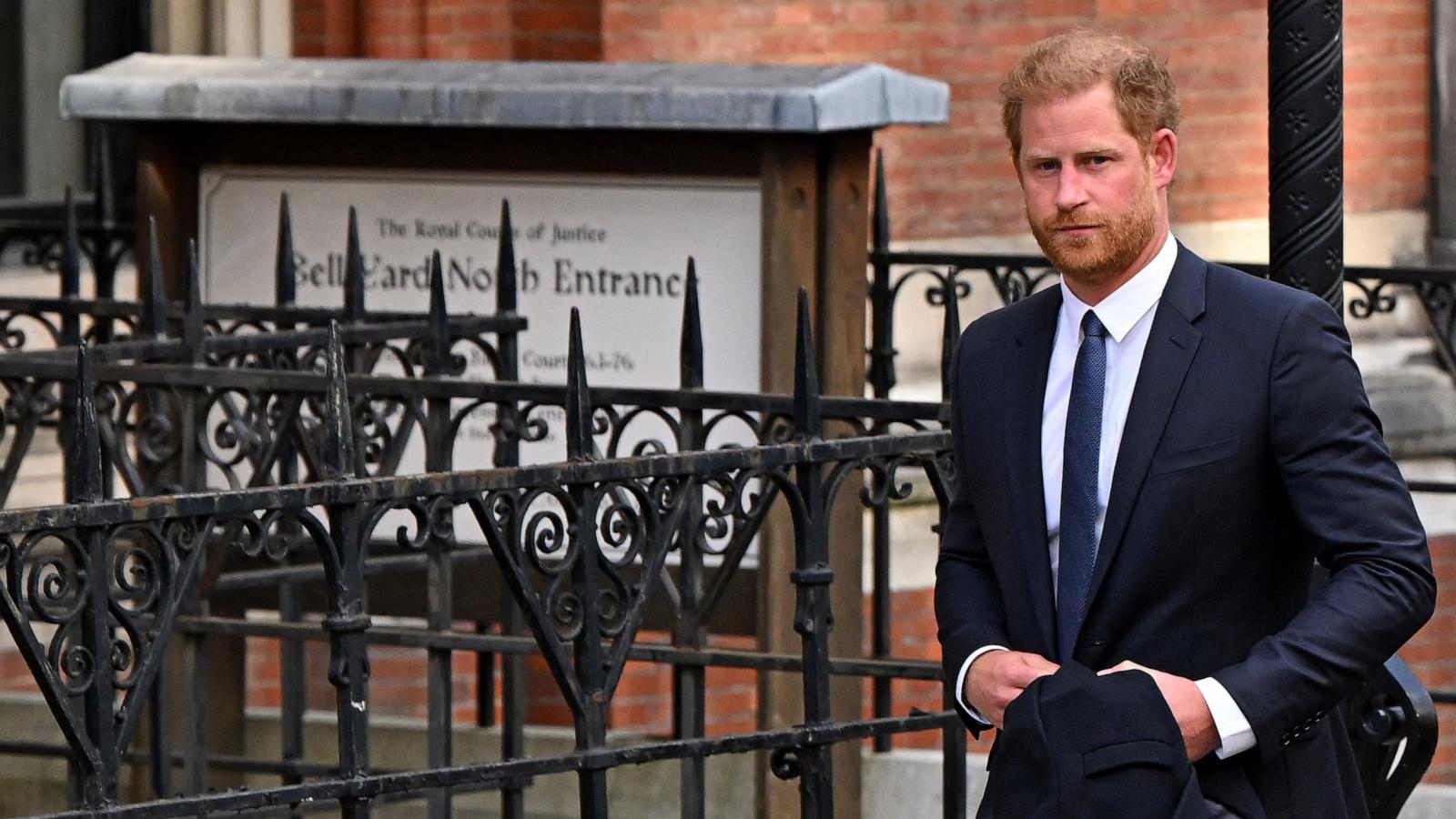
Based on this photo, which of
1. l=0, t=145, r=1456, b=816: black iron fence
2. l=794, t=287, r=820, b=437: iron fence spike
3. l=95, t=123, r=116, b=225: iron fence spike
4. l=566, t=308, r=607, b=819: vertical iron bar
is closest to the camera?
l=0, t=145, r=1456, b=816: black iron fence

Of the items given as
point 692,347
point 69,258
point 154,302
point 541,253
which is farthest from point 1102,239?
point 69,258

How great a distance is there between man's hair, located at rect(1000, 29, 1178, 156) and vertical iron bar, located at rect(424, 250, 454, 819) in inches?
103

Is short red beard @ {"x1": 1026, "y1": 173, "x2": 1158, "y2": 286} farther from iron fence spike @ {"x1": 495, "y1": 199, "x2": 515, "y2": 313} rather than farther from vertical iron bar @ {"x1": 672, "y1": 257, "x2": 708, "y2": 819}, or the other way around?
iron fence spike @ {"x1": 495, "y1": 199, "x2": 515, "y2": 313}

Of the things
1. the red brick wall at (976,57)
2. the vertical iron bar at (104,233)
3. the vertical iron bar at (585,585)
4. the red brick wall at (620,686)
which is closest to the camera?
the vertical iron bar at (585,585)

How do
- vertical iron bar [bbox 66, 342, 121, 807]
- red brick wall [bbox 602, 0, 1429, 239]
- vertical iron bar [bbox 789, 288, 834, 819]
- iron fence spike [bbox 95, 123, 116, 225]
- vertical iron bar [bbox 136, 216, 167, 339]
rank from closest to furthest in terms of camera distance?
vertical iron bar [bbox 66, 342, 121, 807], vertical iron bar [bbox 789, 288, 834, 819], vertical iron bar [bbox 136, 216, 167, 339], iron fence spike [bbox 95, 123, 116, 225], red brick wall [bbox 602, 0, 1429, 239]

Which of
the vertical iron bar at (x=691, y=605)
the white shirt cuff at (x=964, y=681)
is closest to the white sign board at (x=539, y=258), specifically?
the vertical iron bar at (x=691, y=605)

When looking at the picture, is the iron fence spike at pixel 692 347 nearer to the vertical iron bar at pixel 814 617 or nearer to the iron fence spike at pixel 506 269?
the iron fence spike at pixel 506 269

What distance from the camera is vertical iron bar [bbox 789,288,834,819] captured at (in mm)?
4258

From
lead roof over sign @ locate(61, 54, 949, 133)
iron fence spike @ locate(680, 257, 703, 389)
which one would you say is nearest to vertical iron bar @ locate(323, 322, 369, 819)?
iron fence spike @ locate(680, 257, 703, 389)

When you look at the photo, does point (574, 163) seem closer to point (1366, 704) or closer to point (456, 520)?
point (456, 520)

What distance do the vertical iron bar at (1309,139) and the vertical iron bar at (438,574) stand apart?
81.8 inches

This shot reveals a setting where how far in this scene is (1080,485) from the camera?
8.93 feet

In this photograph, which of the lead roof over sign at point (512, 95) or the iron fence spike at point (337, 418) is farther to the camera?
the lead roof over sign at point (512, 95)

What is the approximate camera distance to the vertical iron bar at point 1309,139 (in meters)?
3.55
